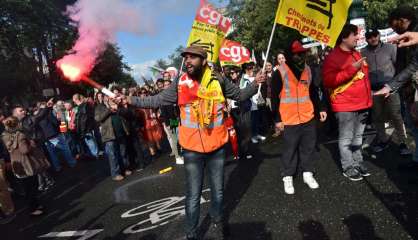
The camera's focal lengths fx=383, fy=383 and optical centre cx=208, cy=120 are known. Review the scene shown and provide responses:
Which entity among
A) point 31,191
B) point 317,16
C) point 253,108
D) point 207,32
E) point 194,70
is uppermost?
point 207,32

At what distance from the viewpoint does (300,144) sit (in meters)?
5.47

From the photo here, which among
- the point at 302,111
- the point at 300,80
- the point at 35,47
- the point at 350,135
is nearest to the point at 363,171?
the point at 350,135

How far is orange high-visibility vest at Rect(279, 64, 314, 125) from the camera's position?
516cm

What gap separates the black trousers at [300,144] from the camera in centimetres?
533

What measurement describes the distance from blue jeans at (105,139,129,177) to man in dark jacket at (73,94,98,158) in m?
2.95

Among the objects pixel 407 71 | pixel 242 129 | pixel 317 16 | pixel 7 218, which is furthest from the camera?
pixel 242 129

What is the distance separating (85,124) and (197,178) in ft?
26.8

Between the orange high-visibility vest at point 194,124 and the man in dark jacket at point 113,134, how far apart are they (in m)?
3.95

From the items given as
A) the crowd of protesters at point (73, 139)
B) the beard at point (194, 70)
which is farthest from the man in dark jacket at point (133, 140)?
the beard at point (194, 70)

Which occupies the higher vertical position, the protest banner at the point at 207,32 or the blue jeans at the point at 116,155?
the protest banner at the point at 207,32

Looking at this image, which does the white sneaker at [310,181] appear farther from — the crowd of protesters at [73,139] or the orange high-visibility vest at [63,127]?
the orange high-visibility vest at [63,127]

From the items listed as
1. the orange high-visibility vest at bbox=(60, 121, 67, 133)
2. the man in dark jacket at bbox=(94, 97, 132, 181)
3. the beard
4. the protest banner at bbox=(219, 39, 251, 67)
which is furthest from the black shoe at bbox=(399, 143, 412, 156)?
the orange high-visibility vest at bbox=(60, 121, 67, 133)

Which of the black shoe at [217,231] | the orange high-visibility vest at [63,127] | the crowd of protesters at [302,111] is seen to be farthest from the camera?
the orange high-visibility vest at [63,127]

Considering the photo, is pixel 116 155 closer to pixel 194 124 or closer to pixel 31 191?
pixel 31 191
